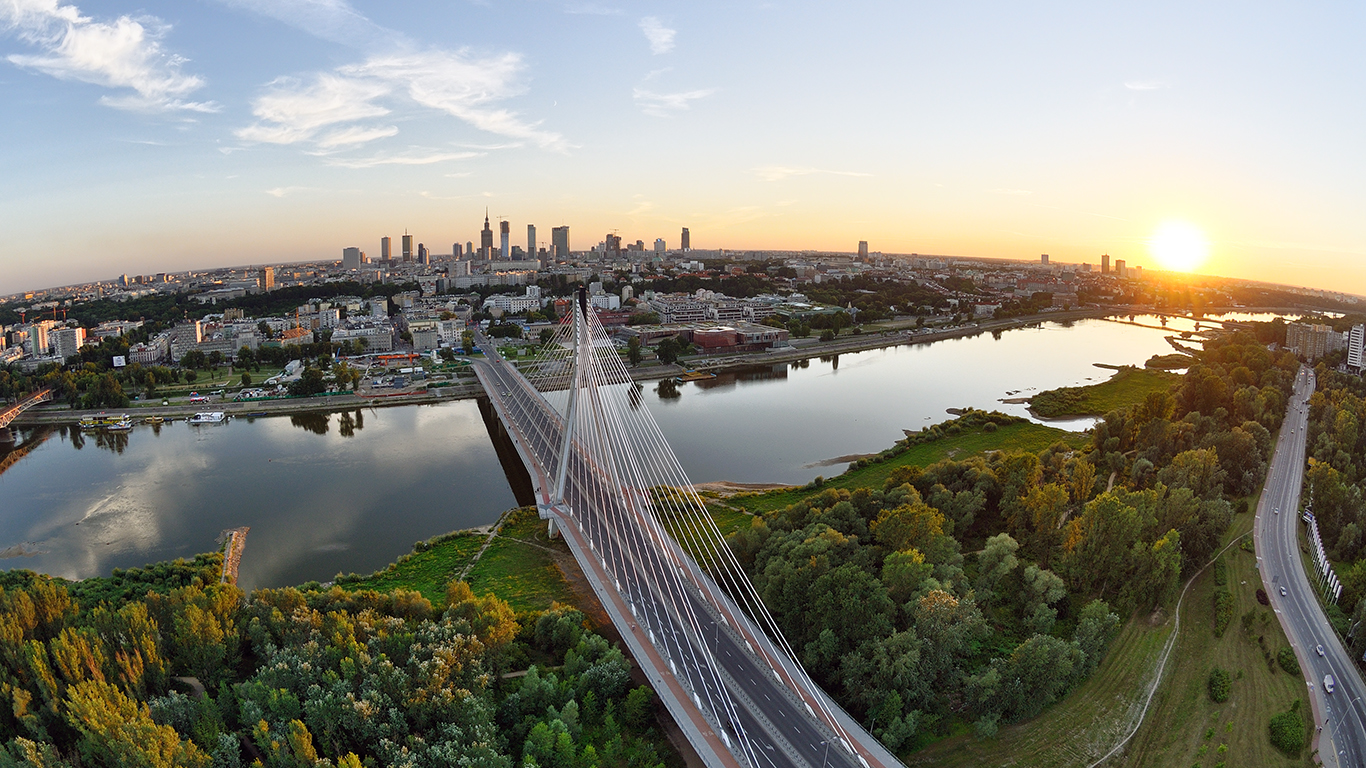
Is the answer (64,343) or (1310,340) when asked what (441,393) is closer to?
(64,343)

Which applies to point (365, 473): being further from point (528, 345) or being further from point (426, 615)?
point (528, 345)

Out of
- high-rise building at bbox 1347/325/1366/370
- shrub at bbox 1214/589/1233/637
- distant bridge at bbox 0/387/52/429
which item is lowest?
shrub at bbox 1214/589/1233/637

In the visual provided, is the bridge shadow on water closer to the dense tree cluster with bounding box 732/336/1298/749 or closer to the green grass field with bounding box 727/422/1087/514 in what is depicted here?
the green grass field with bounding box 727/422/1087/514

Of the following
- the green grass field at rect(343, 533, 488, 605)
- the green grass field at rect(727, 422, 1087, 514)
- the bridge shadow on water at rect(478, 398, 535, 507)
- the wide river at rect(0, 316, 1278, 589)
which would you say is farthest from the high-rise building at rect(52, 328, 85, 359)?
the green grass field at rect(727, 422, 1087, 514)

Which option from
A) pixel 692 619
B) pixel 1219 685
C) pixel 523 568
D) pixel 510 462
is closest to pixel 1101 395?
pixel 1219 685

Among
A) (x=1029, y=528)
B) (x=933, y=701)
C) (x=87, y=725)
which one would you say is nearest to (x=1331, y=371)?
(x=1029, y=528)

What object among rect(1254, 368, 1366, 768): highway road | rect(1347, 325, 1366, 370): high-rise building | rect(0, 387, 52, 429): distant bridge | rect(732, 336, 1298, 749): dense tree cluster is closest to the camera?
rect(1254, 368, 1366, 768): highway road

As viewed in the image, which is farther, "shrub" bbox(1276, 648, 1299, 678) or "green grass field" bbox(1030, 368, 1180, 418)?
"green grass field" bbox(1030, 368, 1180, 418)

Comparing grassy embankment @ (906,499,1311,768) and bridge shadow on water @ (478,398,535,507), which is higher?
bridge shadow on water @ (478,398,535,507)
